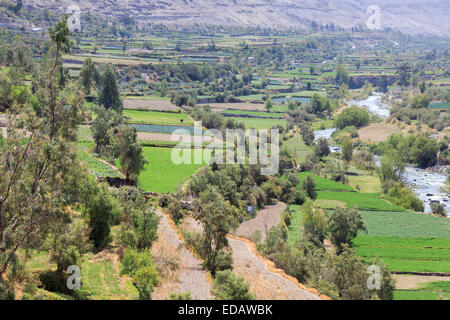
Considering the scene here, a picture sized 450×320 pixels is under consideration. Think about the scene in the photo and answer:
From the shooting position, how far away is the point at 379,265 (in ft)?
98.4

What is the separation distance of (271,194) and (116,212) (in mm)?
24934

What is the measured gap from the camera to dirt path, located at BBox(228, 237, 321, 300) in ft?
72.4

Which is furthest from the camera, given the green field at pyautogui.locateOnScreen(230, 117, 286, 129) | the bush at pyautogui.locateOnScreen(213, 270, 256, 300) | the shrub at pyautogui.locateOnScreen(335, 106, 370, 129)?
the shrub at pyautogui.locateOnScreen(335, 106, 370, 129)

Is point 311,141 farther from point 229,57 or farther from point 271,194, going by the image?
point 229,57

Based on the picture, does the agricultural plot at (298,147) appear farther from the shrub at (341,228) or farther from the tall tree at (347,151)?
the shrub at (341,228)

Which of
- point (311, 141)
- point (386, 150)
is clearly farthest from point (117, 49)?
point (386, 150)

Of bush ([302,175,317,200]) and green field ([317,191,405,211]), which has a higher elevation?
bush ([302,175,317,200])

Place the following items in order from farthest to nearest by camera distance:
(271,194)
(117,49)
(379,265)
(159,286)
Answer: (117,49), (271,194), (379,265), (159,286)

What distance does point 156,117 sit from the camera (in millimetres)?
67375

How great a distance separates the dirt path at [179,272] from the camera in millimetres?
21500

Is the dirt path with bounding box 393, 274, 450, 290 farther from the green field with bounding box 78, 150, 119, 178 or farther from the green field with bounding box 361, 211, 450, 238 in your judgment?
the green field with bounding box 78, 150, 119, 178

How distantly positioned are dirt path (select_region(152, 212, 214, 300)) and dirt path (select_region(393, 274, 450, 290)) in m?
15.6

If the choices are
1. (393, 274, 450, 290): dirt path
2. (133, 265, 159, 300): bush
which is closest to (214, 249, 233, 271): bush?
(133, 265, 159, 300): bush

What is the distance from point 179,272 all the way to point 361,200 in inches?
1385
